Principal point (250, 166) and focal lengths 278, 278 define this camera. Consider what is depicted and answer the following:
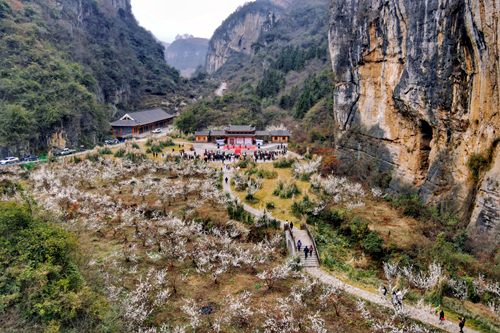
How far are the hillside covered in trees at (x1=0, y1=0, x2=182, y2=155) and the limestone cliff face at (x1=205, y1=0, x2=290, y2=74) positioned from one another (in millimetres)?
65201

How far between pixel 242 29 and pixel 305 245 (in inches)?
5222

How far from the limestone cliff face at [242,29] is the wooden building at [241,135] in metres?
86.7

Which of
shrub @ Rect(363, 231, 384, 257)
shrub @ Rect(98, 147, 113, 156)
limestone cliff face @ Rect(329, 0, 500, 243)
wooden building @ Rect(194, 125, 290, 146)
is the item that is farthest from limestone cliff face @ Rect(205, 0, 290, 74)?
shrub @ Rect(363, 231, 384, 257)

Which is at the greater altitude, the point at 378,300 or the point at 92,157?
the point at 92,157

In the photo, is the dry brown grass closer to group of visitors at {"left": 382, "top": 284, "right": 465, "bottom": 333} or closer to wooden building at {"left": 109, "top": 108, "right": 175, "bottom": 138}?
group of visitors at {"left": 382, "top": 284, "right": 465, "bottom": 333}

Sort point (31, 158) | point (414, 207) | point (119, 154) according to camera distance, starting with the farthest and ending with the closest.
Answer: point (119, 154) → point (31, 158) → point (414, 207)

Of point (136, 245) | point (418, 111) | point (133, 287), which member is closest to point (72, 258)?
point (133, 287)

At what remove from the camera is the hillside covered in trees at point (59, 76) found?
33.7m

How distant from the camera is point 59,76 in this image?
133ft

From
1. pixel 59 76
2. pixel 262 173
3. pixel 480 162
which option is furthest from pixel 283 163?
pixel 59 76

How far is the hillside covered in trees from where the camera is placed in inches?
1325

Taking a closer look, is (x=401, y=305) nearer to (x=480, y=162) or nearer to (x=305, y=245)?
(x=305, y=245)

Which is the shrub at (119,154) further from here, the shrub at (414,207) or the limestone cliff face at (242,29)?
the limestone cliff face at (242,29)

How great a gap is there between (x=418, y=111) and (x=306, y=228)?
12499 mm
